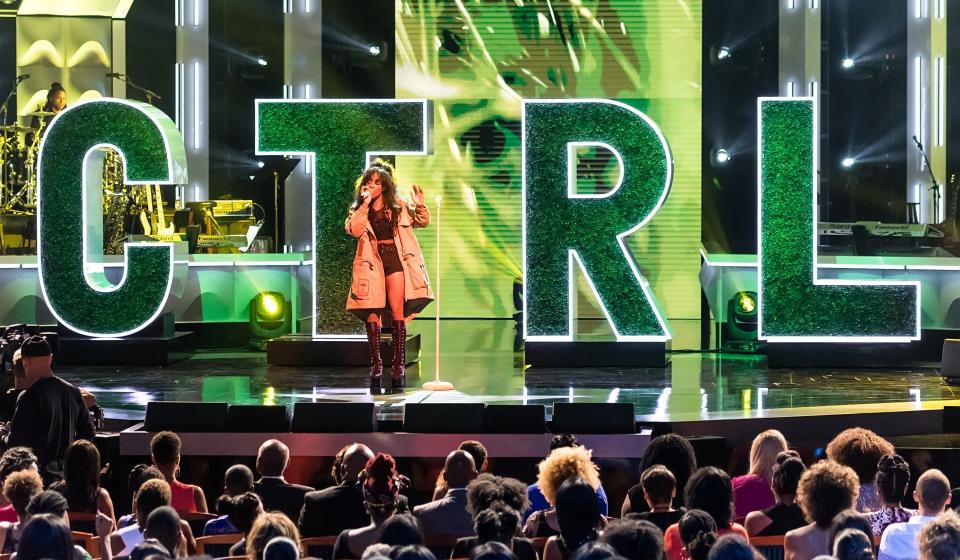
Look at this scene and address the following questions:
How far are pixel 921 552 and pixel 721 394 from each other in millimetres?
5961

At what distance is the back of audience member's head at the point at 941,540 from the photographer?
148 inches

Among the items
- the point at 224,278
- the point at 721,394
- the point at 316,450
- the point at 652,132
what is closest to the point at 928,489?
the point at 316,450

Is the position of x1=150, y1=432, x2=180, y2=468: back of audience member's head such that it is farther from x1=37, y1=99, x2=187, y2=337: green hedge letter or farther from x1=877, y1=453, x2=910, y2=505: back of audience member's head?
x1=37, y1=99, x2=187, y2=337: green hedge letter

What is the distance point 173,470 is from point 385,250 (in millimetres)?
4240

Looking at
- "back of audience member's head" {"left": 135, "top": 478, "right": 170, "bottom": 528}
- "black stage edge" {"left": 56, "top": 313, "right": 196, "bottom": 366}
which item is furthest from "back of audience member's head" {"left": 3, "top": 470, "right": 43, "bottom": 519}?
"black stage edge" {"left": 56, "top": 313, "right": 196, "bottom": 366}

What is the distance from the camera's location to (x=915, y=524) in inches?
183

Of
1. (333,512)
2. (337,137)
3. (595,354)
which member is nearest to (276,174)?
(337,137)

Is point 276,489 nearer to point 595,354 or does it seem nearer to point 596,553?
point 596,553

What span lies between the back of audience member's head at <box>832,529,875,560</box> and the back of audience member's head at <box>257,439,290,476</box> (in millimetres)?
2755

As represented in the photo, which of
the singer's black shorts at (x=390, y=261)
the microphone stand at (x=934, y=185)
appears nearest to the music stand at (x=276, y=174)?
the singer's black shorts at (x=390, y=261)

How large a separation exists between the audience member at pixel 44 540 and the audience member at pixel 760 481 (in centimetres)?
288

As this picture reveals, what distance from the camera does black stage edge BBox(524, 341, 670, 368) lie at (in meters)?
11.9

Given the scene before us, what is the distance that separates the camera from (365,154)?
37.9ft

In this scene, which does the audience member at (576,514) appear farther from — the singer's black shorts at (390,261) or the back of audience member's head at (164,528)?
the singer's black shorts at (390,261)
